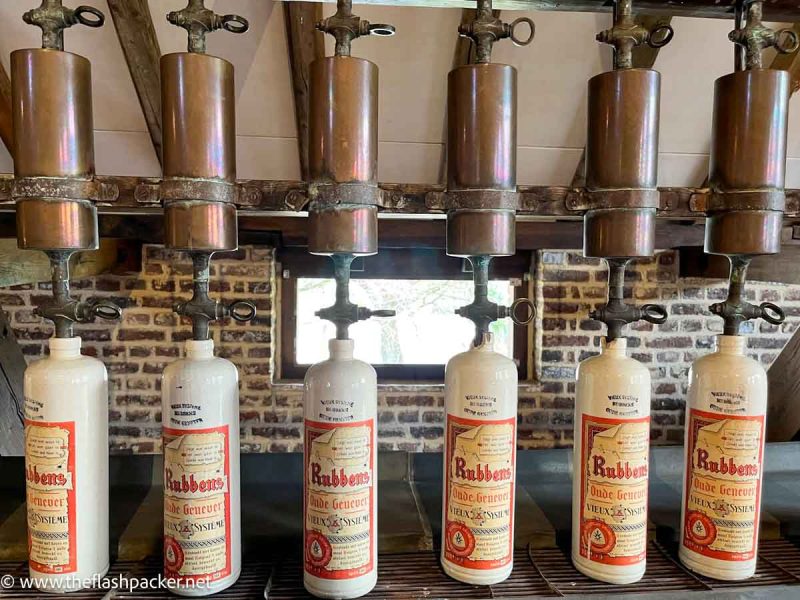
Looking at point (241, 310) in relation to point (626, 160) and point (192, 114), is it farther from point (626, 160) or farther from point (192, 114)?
point (626, 160)

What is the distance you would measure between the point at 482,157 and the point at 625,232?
0.20m

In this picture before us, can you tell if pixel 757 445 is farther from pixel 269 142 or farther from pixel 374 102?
pixel 269 142

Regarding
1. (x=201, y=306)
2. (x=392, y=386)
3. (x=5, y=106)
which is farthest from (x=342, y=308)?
(x=392, y=386)

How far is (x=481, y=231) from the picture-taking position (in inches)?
28.5

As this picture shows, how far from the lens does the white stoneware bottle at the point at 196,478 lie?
71 cm

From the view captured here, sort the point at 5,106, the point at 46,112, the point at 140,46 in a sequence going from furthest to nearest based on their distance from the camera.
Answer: the point at 5,106
the point at 140,46
the point at 46,112

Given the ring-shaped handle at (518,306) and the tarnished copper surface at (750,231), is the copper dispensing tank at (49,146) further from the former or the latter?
the tarnished copper surface at (750,231)

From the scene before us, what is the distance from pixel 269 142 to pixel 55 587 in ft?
5.04

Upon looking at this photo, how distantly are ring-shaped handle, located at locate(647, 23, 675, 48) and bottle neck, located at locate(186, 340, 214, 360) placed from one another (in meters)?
0.70

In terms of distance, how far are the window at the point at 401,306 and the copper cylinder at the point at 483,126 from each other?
73.2 inches

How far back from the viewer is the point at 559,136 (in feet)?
6.52

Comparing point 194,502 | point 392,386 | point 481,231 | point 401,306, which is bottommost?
point 392,386

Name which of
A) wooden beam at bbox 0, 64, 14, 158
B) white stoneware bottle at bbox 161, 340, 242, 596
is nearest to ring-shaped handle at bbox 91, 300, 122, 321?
white stoneware bottle at bbox 161, 340, 242, 596

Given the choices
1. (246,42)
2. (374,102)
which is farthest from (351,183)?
(246,42)
